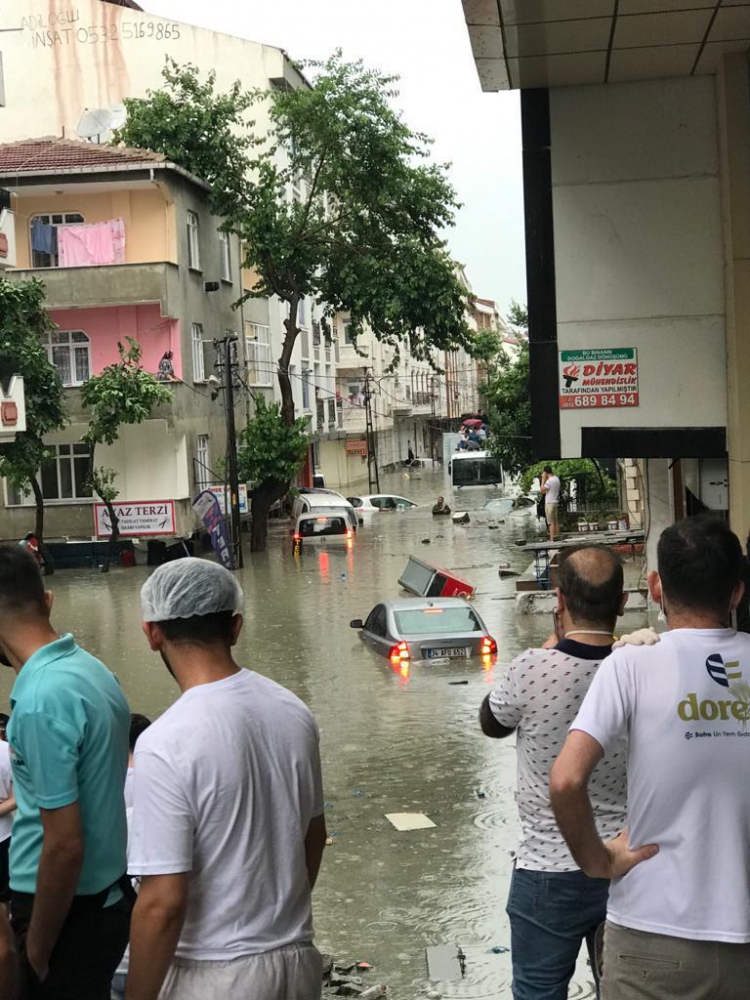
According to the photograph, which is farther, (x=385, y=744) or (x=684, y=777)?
(x=385, y=744)

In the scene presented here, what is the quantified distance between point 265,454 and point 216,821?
1496 inches

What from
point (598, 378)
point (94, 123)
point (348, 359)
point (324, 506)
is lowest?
point (324, 506)

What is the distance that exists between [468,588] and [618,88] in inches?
675

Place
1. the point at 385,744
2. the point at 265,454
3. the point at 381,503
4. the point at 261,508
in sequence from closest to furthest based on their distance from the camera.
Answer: the point at 385,744, the point at 265,454, the point at 261,508, the point at 381,503

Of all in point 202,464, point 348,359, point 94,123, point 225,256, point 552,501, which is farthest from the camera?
point 348,359

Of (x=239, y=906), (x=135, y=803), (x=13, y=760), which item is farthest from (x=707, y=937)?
(x=13, y=760)

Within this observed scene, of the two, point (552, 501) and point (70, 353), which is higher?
point (70, 353)

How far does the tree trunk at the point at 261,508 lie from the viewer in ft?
137

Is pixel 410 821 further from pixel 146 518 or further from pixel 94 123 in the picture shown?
pixel 94 123

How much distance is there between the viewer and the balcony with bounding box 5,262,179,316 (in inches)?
1535

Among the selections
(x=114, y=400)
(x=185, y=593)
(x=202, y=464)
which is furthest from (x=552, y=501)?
(x=185, y=593)

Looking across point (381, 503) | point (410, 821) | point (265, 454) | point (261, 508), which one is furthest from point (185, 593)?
point (381, 503)

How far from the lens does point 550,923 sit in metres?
4.58

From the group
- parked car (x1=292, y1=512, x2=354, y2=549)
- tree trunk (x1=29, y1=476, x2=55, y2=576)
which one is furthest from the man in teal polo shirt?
parked car (x1=292, y1=512, x2=354, y2=549)
